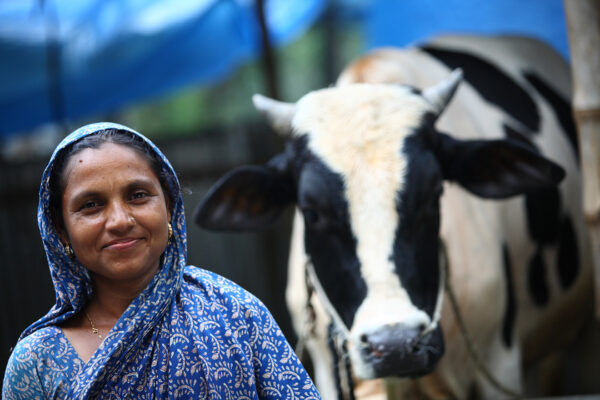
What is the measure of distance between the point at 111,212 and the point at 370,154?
1.37 metres

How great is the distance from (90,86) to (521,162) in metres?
2.75

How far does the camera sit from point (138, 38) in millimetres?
4648

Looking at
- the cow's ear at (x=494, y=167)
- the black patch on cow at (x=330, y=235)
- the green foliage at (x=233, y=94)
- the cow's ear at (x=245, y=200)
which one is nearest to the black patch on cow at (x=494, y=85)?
the cow's ear at (x=494, y=167)

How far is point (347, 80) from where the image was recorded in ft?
11.6

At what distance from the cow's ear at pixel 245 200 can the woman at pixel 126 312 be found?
1.48 meters

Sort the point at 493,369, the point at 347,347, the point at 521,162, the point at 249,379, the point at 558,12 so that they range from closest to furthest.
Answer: the point at 249,379, the point at 347,347, the point at 521,162, the point at 493,369, the point at 558,12

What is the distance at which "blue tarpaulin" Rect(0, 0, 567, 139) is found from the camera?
14.7ft

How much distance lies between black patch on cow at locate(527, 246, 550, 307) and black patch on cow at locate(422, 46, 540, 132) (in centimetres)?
71

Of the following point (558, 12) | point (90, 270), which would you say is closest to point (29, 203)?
point (558, 12)

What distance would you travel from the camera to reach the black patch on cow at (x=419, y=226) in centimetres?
266

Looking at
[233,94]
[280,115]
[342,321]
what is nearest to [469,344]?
[342,321]

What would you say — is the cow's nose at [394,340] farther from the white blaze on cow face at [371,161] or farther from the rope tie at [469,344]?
the rope tie at [469,344]

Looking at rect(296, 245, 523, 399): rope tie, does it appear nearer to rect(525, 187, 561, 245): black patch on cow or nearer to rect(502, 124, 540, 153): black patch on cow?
rect(525, 187, 561, 245): black patch on cow

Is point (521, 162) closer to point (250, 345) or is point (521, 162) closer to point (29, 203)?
point (250, 345)
